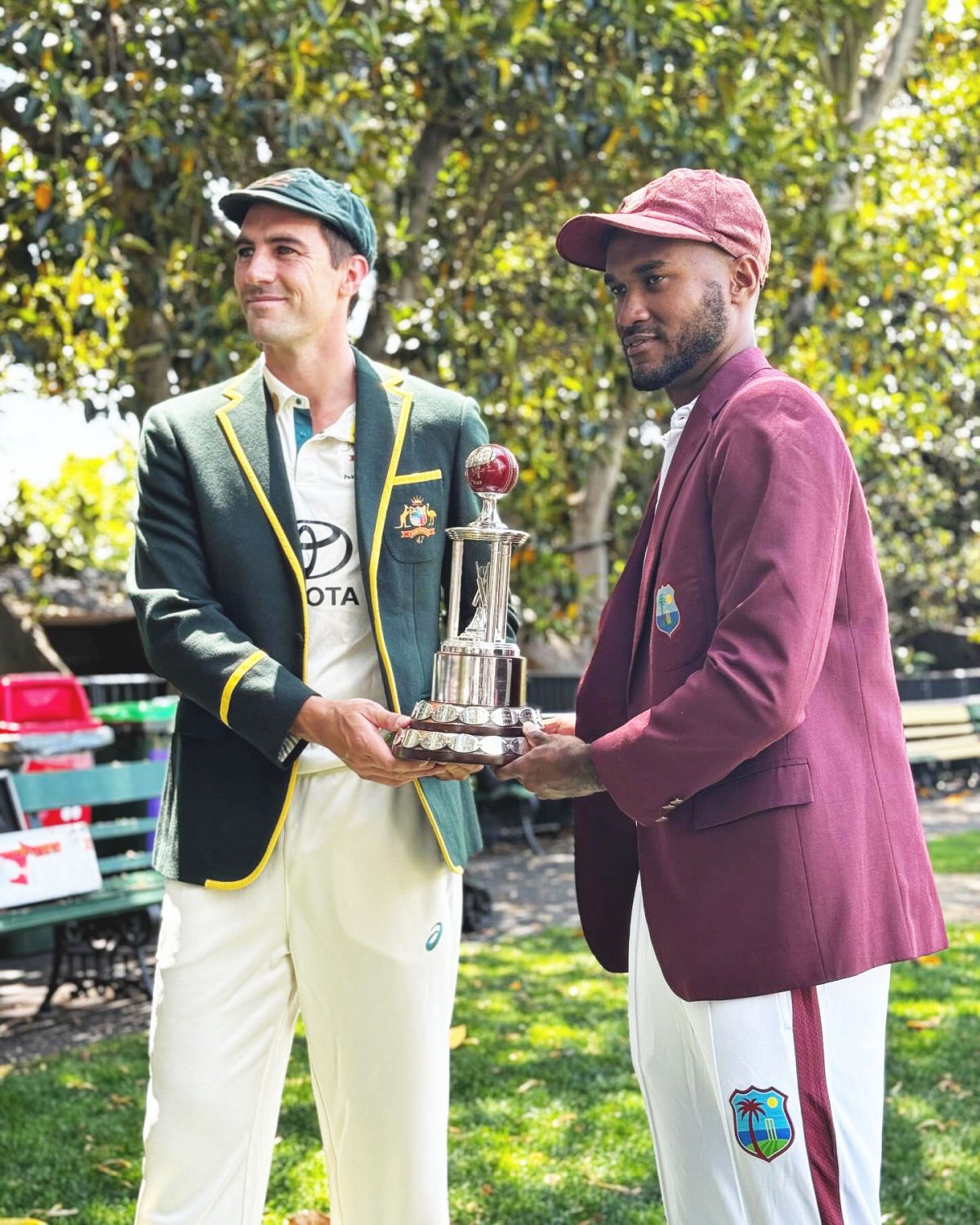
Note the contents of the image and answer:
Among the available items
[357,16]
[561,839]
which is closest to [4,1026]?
[357,16]

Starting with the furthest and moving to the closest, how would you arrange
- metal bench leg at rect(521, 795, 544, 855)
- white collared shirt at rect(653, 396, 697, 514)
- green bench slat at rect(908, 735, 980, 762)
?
green bench slat at rect(908, 735, 980, 762)
metal bench leg at rect(521, 795, 544, 855)
white collared shirt at rect(653, 396, 697, 514)

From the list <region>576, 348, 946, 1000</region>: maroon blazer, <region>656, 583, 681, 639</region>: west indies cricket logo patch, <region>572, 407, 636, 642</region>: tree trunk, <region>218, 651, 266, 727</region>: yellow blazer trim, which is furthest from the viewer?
<region>572, 407, 636, 642</region>: tree trunk

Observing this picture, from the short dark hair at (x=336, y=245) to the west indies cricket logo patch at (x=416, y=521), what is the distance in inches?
23.0

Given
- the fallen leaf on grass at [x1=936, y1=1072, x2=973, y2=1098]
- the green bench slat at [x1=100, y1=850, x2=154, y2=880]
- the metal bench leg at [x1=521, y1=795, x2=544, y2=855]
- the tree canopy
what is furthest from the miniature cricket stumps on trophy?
the metal bench leg at [x1=521, y1=795, x2=544, y2=855]

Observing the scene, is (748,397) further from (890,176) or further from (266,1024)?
(890,176)

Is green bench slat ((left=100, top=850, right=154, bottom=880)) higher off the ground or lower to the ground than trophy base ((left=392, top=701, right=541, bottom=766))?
lower

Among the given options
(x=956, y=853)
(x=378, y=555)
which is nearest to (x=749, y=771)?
(x=378, y=555)

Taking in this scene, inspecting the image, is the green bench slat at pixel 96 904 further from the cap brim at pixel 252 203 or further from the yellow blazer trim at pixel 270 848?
the cap brim at pixel 252 203

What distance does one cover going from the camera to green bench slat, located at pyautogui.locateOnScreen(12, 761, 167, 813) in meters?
6.64

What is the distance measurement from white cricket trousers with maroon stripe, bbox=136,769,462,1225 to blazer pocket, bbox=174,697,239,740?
21cm

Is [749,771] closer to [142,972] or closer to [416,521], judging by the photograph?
[416,521]

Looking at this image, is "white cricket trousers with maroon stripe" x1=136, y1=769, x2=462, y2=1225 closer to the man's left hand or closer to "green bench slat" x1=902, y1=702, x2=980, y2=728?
the man's left hand

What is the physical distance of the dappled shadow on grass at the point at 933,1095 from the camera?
14.1 ft

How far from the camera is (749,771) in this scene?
2.31 m
